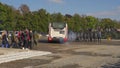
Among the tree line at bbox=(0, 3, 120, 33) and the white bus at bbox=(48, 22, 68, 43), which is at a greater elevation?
the tree line at bbox=(0, 3, 120, 33)

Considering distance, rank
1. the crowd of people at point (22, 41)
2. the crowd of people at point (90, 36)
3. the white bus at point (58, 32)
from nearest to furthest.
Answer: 1. the crowd of people at point (22, 41)
2. the white bus at point (58, 32)
3. the crowd of people at point (90, 36)

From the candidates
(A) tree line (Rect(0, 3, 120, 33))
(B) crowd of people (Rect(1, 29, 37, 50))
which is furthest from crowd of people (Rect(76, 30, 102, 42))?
(A) tree line (Rect(0, 3, 120, 33))

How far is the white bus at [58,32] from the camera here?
4241 centimetres

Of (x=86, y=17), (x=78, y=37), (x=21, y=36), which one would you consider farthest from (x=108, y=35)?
(x=86, y=17)

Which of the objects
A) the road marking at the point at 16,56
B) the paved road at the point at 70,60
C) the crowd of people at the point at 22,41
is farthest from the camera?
the crowd of people at the point at 22,41

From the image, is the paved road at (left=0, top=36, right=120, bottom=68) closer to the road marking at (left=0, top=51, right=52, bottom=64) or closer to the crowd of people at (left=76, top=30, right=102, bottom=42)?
the road marking at (left=0, top=51, right=52, bottom=64)

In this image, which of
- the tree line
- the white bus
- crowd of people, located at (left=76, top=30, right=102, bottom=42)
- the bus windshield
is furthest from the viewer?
the tree line

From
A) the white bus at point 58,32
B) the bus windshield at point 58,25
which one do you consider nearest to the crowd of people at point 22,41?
the white bus at point 58,32

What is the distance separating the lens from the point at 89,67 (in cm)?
1580

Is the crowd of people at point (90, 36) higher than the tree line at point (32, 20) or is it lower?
lower

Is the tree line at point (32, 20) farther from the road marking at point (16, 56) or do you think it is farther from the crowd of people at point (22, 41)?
the road marking at point (16, 56)

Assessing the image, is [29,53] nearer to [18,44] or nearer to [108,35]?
[18,44]

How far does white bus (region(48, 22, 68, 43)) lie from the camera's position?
42406mm

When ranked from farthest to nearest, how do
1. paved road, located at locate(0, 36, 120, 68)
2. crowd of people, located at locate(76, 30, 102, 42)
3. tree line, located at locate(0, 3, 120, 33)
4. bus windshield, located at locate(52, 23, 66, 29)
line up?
tree line, located at locate(0, 3, 120, 33) < crowd of people, located at locate(76, 30, 102, 42) < bus windshield, located at locate(52, 23, 66, 29) < paved road, located at locate(0, 36, 120, 68)
